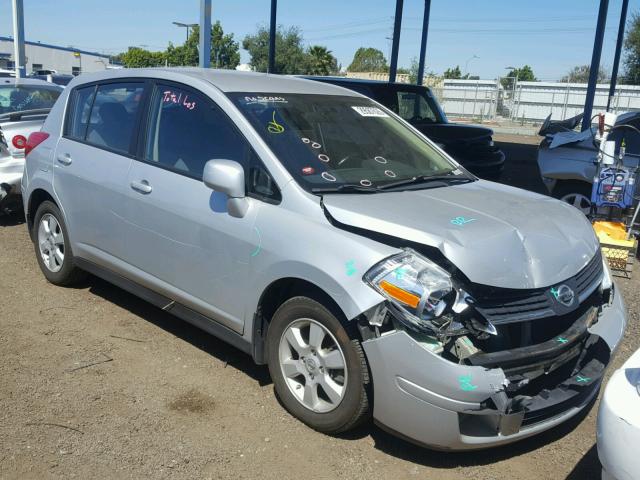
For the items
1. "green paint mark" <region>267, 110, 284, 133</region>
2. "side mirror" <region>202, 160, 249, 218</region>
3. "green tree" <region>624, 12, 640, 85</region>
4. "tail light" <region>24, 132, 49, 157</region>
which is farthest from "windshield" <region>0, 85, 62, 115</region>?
"green tree" <region>624, 12, 640, 85</region>

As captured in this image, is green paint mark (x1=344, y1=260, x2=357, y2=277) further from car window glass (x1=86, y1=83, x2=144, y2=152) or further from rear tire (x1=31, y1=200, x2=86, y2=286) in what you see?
rear tire (x1=31, y1=200, x2=86, y2=286)

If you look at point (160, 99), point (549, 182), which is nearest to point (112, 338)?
point (160, 99)

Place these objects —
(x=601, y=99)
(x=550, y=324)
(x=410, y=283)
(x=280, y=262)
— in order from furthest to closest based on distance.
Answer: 1. (x=601, y=99)
2. (x=280, y=262)
3. (x=550, y=324)
4. (x=410, y=283)

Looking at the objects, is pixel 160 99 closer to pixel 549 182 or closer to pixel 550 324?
pixel 550 324

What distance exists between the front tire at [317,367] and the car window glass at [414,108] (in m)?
6.21

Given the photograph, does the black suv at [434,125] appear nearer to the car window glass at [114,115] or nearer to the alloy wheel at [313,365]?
the car window glass at [114,115]

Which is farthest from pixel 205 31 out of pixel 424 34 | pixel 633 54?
pixel 633 54

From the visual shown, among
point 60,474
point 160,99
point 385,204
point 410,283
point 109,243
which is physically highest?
point 160,99

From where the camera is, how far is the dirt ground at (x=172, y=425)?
10.2 ft

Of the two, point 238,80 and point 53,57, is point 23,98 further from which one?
point 53,57

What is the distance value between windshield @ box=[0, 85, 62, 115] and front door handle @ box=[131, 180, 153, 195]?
5.40 metres

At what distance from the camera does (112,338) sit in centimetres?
455

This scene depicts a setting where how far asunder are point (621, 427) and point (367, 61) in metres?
93.9

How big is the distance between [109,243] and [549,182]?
589 cm
